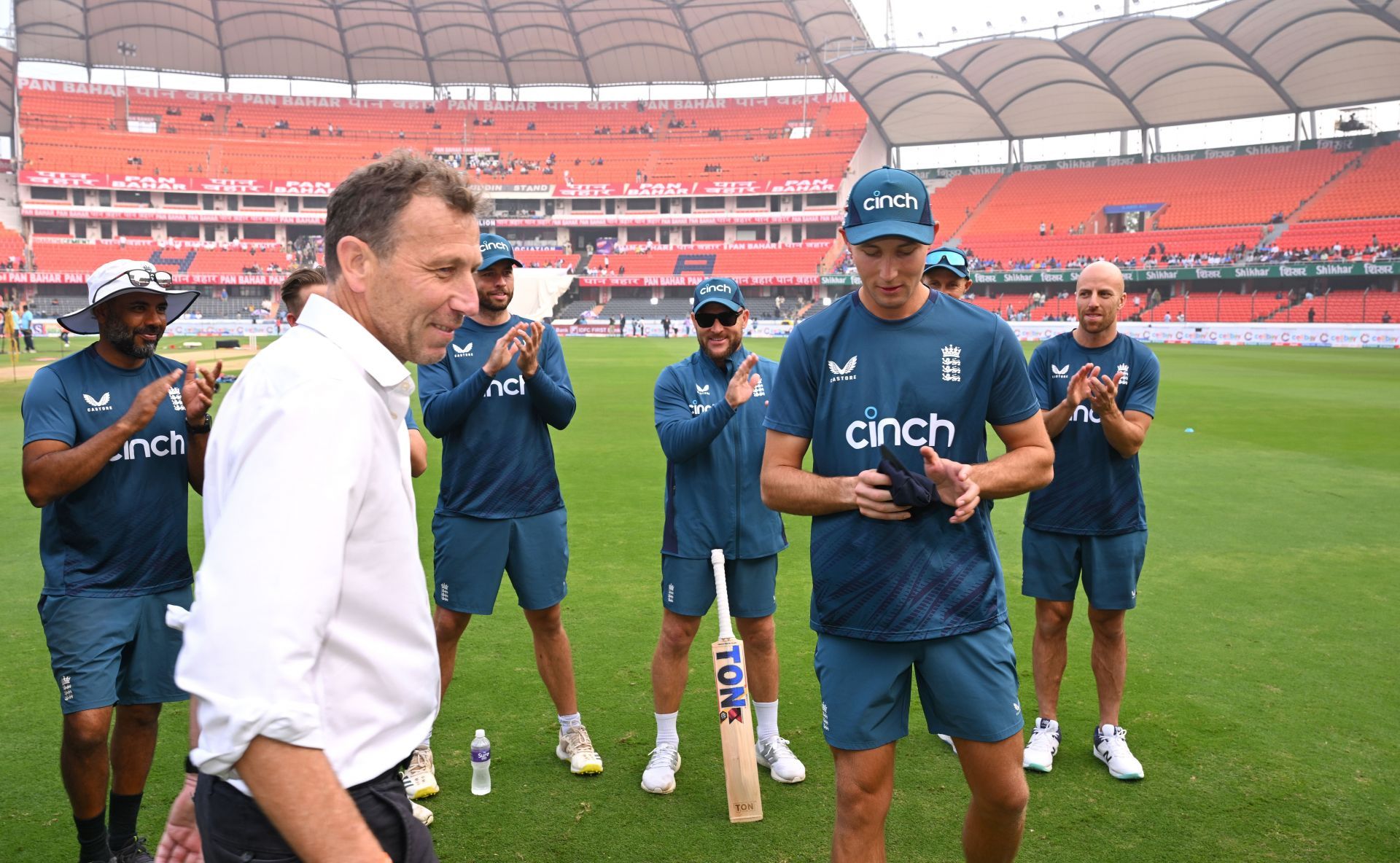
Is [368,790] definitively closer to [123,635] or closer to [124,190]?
[123,635]

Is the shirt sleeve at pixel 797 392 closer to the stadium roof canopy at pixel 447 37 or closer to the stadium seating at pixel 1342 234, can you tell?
the stadium seating at pixel 1342 234

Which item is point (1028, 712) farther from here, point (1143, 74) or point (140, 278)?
point (1143, 74)

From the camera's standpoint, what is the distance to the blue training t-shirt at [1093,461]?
5.03 meters

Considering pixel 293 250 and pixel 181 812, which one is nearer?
pixel 181 812

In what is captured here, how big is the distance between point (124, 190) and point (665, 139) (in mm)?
42574

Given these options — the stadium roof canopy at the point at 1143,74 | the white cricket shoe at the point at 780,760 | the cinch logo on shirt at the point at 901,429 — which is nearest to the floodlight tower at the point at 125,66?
the stadium roof canopy at the point at 1143,74

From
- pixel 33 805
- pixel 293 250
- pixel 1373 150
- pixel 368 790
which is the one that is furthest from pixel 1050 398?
pixel 293 250

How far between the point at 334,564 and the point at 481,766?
3309mm

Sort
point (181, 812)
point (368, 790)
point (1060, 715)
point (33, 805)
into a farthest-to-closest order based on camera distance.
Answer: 1. point (1060, 715)
2. point (33, 805)
3. point (181, 812)
4. point (368, 790)

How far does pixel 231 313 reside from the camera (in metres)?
59.1

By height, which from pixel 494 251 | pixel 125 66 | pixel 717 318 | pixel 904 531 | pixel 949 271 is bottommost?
pixel 904 531

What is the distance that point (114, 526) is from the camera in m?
3.92

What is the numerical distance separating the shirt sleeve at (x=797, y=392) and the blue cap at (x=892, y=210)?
436 millimetres

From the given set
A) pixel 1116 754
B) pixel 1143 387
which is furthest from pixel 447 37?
pixel 1116 754
